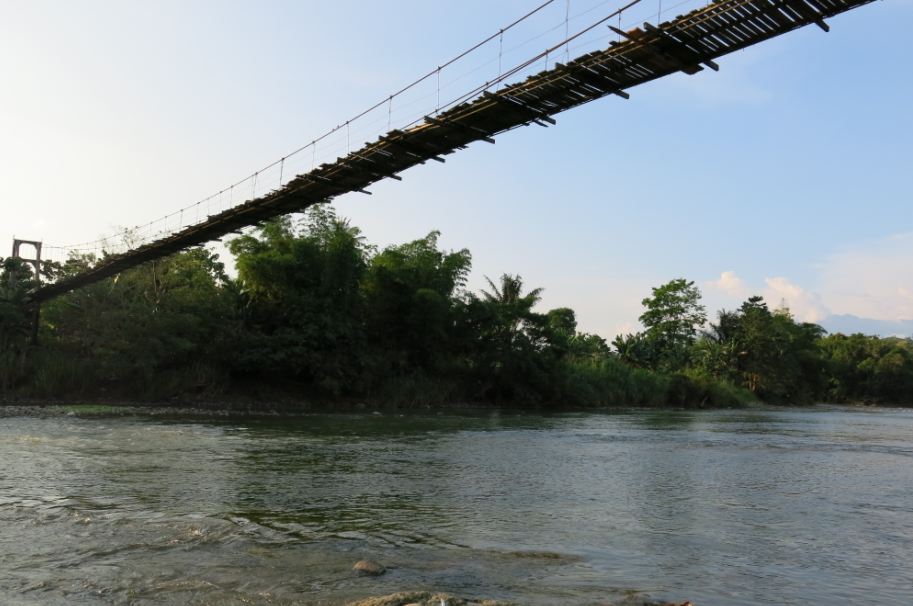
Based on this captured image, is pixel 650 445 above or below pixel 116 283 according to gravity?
below

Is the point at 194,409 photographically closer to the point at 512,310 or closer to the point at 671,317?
the point at 512,310

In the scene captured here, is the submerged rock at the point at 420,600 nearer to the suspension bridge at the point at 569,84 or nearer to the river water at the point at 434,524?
the river water at the point at 434,524

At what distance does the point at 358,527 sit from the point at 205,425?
1436cm

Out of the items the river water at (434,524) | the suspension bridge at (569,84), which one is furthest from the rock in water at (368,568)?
the suspension bridge at (569,84)

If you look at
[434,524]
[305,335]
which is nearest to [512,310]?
[305,335]

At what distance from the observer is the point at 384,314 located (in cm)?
3747

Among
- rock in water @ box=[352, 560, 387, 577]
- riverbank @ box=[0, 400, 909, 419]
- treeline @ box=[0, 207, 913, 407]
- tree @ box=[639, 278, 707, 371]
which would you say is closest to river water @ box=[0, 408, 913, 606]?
rock in water @ box=[352, 560, 387, 577]

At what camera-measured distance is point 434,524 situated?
7852 millimetres

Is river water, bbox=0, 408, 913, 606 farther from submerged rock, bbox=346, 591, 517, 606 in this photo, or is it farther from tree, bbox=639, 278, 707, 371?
tree, bbox=639, 278, 707, 371

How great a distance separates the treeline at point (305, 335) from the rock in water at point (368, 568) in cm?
2466

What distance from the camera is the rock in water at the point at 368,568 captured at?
5711 mm

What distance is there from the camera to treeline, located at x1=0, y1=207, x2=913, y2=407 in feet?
94.2

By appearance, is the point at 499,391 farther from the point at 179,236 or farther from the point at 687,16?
the point at 687,16

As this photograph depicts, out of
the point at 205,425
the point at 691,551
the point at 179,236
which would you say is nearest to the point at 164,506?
the point at 691,551
